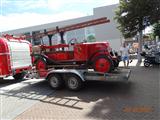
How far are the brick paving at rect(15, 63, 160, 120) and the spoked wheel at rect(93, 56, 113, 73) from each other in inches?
29.7

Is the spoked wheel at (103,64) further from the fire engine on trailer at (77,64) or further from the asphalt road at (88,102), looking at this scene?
the asphalt road at (88,102)

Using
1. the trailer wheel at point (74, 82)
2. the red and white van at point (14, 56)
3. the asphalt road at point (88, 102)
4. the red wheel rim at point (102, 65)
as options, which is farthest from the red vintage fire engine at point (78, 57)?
the red and white van at point (14, 56)

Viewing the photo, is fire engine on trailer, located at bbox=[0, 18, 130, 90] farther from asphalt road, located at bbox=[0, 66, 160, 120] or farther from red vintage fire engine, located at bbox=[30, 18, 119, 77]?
asphalt road, located at bbox=[0, 66, 160, 120]

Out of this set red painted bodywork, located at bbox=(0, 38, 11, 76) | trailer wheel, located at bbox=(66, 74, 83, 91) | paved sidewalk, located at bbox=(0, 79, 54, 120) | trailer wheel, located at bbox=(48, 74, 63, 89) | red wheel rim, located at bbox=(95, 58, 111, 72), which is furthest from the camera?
red painted bodywork, located at bbox=(0, 38, 11, 76)

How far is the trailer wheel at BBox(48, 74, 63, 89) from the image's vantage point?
28.9 ft

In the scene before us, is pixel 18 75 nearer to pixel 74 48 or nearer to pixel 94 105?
pixel 74 48

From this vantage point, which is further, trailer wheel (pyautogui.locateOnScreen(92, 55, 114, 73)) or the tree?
the tree

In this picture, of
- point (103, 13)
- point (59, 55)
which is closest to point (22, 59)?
point (59, 55)

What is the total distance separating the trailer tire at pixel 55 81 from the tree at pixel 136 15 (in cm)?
978

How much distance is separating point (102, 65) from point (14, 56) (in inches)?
179

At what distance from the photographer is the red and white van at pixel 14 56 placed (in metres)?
10.4

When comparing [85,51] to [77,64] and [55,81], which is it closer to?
[77,64]

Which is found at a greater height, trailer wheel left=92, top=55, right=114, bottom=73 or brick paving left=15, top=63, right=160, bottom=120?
trailer wheel left=92, top=55, right=114, bottom=73

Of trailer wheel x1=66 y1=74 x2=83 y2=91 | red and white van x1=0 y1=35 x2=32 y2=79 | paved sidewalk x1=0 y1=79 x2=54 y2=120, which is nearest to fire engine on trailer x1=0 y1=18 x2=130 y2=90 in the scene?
trailer wheel x1=66 y1=74 x2=83 y2=91
